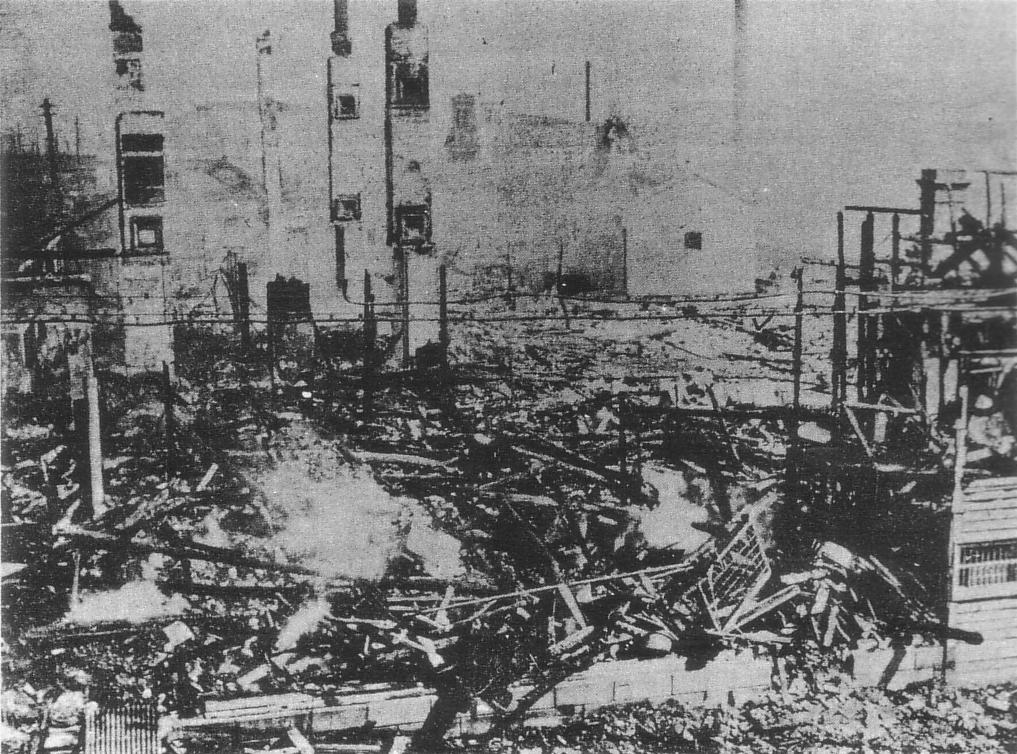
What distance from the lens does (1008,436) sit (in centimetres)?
290

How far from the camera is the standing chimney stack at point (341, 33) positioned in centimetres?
268

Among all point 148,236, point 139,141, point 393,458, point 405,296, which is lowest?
point 393,458

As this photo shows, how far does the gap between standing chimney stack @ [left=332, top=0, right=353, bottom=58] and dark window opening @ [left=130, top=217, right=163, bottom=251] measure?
1011 millimetres

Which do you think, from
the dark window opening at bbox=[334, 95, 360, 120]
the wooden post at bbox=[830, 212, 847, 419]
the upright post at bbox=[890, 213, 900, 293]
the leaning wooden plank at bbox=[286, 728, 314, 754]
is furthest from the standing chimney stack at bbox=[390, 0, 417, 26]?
the leaning wooden plank at bbox=[286, 728, 314, 754]

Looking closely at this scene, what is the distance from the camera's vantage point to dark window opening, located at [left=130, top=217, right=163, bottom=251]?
2.70 meters

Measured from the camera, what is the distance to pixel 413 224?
2752 millimetres

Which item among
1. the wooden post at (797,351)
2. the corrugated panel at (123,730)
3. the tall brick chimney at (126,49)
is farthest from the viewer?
the wooden post at (797,351)

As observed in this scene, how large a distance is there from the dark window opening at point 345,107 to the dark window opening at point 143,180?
75 centimetres

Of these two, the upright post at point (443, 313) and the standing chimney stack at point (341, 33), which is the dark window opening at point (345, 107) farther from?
the upright post at point (443, 313)

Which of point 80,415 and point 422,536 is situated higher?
point 80,415

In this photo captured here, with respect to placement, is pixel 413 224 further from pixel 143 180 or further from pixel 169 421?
pixel 169 421

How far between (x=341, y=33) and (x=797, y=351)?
7.73 feet

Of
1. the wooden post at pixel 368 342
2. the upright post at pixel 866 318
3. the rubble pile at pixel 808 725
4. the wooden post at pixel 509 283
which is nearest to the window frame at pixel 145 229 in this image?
the wooden post at pixel 368 342

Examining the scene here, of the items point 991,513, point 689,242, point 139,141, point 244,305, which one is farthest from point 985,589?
point 139,141
